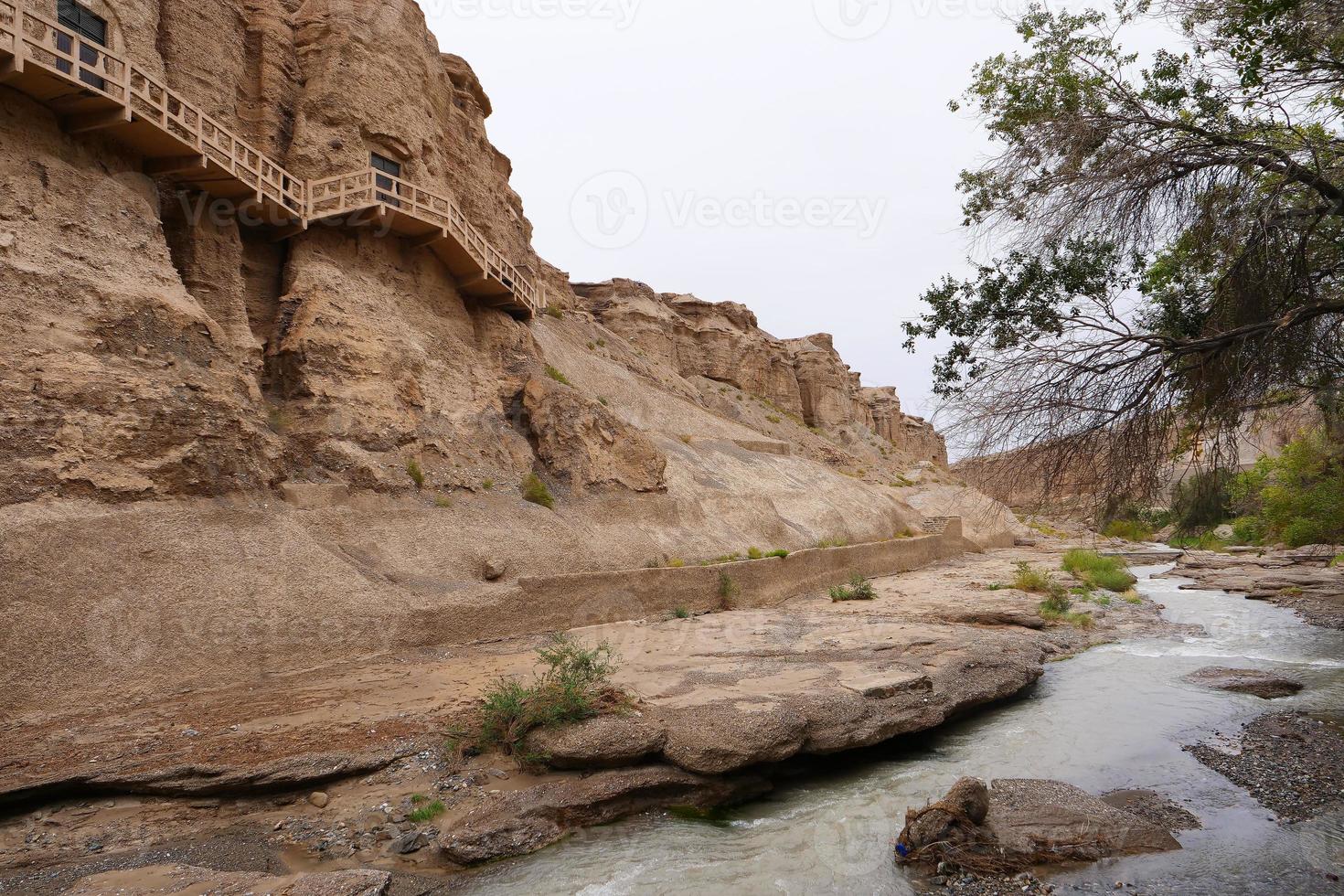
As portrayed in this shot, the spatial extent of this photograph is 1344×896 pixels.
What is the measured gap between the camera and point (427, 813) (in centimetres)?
753

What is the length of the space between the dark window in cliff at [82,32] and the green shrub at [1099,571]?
2967 cm

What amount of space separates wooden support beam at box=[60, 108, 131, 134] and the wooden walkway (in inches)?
0.6

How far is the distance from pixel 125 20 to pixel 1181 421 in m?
19.8

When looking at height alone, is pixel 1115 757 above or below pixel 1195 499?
below

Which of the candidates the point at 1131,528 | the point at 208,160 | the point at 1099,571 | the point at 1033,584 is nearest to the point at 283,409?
the point at 208,160

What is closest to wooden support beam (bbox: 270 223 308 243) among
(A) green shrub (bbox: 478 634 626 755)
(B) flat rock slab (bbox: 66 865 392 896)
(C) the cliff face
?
(A) green shrub (bbox: 478 634 626 755)

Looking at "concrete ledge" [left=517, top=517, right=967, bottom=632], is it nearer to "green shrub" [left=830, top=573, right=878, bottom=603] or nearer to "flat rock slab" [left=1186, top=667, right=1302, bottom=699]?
"green shrub" [left=830, top=573, right=878, bottom=603]

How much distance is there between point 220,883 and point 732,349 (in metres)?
52.2

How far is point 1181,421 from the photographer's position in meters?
7.38

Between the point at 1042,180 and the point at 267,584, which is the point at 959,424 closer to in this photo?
the point at 1042,180

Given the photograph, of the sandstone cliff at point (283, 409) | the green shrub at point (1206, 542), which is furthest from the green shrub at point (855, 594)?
the green shrub at point (1206, 542)

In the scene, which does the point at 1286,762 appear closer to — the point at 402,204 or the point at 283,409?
the point at 283,409

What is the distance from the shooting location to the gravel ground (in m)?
7.95

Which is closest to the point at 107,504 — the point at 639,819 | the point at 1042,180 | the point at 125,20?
the point at 639,819
